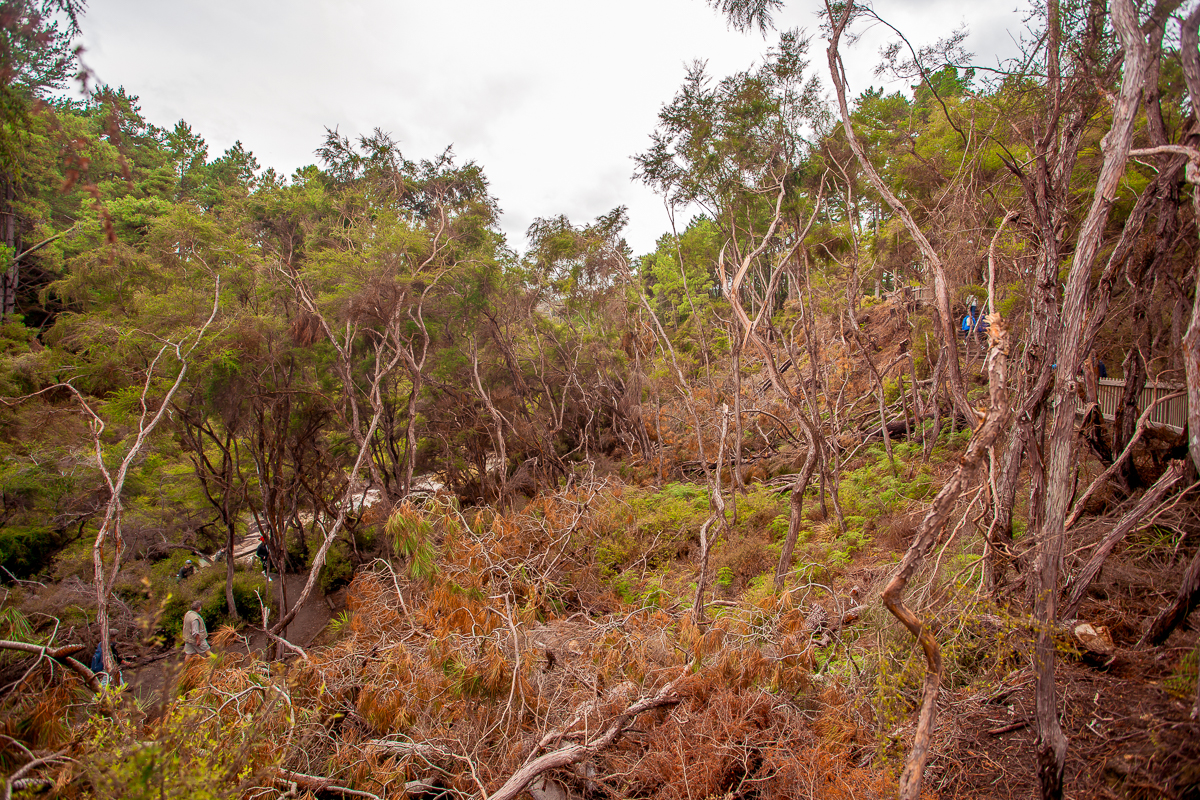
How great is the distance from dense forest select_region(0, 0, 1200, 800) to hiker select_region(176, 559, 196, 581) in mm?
203

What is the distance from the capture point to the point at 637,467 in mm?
17391

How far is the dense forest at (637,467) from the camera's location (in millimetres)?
3779

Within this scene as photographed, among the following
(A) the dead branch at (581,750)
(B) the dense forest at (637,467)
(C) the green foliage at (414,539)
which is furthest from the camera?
(C) the green foliage at (414,539)

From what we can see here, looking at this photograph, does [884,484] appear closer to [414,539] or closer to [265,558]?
[414,539]

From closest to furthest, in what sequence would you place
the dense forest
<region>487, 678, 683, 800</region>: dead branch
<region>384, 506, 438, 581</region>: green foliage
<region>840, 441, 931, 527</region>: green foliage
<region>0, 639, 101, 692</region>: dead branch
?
the dense forest, <region>487, 678, 683, 800</region>: dead branch, <region>0, 639, 101, 692</region>: dead branch, <region>384, 506, 438, 581</region>: green foliage, <region>840, 441, 931, 527</region>: green foliage

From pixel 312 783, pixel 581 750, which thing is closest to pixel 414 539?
pixel 312 783

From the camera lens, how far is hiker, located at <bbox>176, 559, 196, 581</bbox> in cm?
1357

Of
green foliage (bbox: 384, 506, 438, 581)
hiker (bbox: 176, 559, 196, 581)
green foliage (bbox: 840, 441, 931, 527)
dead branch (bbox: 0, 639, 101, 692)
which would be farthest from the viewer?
hiker (bbox: 176, 559, 196, 581)

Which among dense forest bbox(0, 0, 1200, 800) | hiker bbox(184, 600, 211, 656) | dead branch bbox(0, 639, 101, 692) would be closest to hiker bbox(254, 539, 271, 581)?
dense forest bbox(0, 0, 1200, 800)

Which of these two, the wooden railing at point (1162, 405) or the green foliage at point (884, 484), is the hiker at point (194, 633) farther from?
the wooden railing at point (1162, 405)

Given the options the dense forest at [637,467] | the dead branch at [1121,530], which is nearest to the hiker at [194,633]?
the dense forest at [637,467]

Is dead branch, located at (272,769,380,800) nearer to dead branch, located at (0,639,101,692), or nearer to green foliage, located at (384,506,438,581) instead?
dead branch, located at (0,639,101,692)

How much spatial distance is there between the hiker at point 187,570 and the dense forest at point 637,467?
0.67 feet

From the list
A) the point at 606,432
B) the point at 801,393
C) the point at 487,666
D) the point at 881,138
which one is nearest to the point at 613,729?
the point at 487,666
